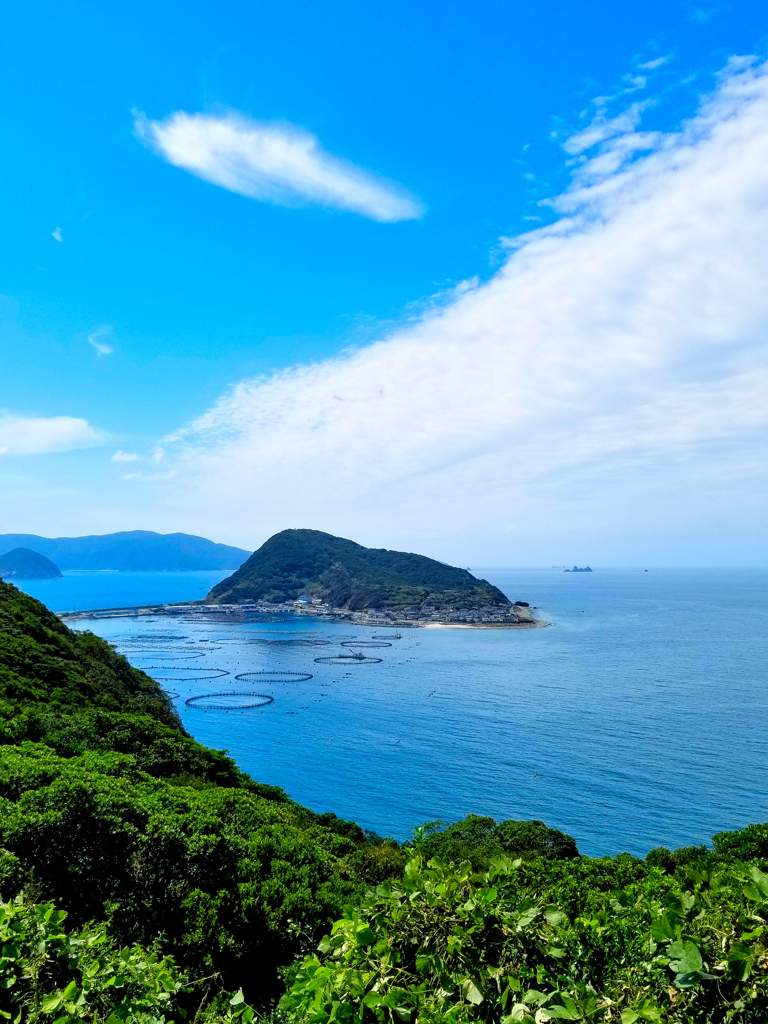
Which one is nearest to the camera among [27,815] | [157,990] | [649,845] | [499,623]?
[157,990]

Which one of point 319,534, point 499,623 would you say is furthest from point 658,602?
point 319,534

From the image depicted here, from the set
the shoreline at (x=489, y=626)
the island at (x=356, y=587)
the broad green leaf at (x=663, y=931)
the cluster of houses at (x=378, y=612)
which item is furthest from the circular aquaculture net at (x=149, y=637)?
the broad green leaf at (x=663, y=931)

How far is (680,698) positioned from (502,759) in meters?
22.3

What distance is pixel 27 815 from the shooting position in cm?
758

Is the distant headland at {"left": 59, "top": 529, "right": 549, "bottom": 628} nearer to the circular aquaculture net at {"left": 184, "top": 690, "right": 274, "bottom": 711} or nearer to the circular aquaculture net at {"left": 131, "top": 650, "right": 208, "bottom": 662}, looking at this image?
the circular aquaculture net at {"left": 131, "top": 650, "right": 208, "bottom": 662}

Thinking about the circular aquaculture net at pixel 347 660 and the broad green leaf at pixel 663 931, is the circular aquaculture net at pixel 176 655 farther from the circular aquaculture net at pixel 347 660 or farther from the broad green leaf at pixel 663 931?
the broad green leaf at pixel 663 931

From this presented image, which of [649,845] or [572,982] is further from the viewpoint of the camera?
[649,845]

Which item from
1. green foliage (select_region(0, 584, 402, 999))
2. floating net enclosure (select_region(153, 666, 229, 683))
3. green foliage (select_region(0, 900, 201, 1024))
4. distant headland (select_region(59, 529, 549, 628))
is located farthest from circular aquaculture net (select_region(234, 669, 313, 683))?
green foliage (select_region(0, 900, 201, 1024))

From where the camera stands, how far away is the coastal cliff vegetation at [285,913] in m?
2.64

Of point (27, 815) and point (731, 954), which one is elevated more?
point (731, 954)

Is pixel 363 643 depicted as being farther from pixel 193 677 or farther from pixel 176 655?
pixel 193 677

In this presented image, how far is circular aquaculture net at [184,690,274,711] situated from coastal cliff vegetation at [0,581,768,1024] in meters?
34.1

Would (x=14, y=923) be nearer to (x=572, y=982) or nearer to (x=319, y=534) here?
(x=572, y=982)

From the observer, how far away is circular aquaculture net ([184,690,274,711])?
51781 mm
